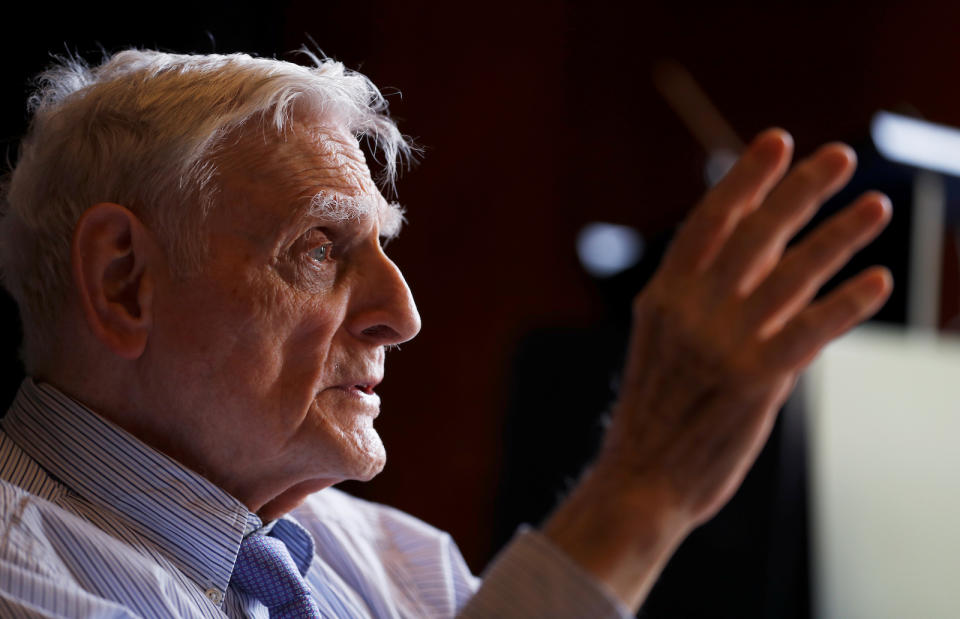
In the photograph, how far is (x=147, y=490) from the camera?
1.07 meters

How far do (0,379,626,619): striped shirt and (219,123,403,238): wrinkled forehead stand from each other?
34cm

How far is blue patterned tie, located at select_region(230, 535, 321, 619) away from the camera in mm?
1102

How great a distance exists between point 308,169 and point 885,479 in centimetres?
121

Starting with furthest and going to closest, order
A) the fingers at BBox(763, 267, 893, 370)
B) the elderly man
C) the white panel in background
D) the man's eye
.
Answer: the white panel in background, the man's eye, the elderly man, the fingers at BBox(763, 267, 893, 370)

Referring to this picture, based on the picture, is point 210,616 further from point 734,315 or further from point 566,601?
point 734,315

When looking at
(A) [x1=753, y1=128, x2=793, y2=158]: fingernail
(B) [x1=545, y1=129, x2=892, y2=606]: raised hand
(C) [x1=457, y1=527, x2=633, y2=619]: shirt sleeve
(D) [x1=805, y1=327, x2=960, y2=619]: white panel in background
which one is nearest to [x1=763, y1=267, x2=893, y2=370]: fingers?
(B) [x1=545, y1=129, x2=892, y2=606]: raised hand

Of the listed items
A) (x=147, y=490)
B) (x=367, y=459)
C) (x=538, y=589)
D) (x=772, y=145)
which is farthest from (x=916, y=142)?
(x=147, y=490)

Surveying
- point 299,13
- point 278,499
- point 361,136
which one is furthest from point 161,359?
point 299,13

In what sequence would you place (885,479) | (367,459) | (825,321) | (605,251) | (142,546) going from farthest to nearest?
(605,251)
(885,479)
(367,459)
(142,546)
(825,321)

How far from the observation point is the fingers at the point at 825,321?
29.8 inches

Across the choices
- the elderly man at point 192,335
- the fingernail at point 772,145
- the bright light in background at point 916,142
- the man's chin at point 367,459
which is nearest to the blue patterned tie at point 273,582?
the elderly man at point 192,335

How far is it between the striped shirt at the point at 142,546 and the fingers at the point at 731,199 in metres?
0.28

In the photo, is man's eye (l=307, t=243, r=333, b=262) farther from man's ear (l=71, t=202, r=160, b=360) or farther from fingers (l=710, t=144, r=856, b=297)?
fingers (l=710, t=144, r=856, b=297)

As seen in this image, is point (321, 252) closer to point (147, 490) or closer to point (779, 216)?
point (147, 490)
